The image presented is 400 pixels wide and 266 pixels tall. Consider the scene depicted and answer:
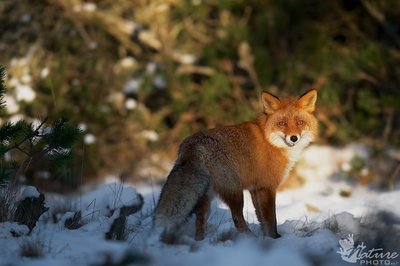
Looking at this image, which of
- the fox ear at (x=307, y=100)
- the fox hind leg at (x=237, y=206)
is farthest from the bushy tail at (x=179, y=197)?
the fox ear at (x=307, y=100)

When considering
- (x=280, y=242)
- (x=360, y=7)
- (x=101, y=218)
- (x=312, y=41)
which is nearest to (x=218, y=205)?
(x=101, y=218)

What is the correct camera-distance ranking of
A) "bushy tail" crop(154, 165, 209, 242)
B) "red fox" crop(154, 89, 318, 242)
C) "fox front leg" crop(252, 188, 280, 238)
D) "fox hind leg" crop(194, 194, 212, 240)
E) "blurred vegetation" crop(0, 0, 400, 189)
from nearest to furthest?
"bushy tail" crop(154, 165, 209, 242) → "red fox" crop(154, 89, 318, 242) → "fox hind leg" crop(194, 194, 212, 240) → "fox front leg" crop(252, 188, 280, 238) → "blurred vegetation" crop(0, 0, 400, 189)

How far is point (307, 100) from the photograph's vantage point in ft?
17.6

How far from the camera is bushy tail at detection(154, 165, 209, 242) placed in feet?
13.3

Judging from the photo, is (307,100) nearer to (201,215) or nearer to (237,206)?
(237,206)

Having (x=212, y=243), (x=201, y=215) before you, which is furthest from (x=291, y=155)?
(x=212, y=243)

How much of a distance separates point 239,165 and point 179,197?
856mm

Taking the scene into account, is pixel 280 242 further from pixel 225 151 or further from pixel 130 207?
pixel 130 207

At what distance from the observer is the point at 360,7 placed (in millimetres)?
11477

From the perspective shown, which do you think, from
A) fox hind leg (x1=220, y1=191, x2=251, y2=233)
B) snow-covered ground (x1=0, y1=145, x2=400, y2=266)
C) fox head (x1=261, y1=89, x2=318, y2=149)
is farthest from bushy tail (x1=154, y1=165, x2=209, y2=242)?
fox head (x1=261, y1=89, x2=318, y2=149)

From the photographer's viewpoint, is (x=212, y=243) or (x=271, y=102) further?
(x=271, y=102)

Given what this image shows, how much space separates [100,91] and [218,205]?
6.12 meters

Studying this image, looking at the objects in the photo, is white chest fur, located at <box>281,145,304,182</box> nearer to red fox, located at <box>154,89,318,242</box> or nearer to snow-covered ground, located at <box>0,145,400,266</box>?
red fox, located at <box>154,89,318,242</box>

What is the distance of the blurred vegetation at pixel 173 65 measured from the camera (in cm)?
1072
